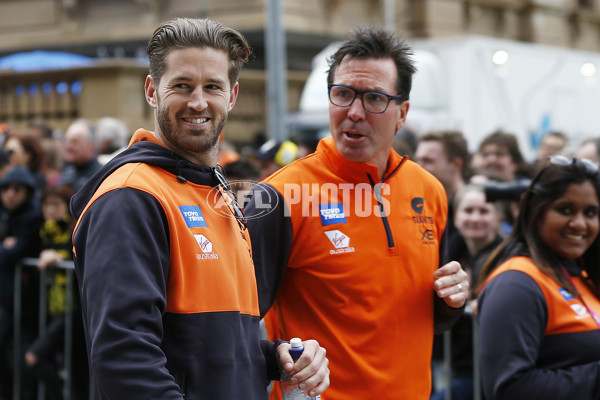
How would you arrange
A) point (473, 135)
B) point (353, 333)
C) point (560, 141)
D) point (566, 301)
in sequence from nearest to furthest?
point (353, 333)
point (566, 301)
point (560, 141)
point (473, 135)

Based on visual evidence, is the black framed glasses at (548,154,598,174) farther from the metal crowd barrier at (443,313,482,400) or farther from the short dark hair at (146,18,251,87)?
the short dark hair at (146,18,251,87)

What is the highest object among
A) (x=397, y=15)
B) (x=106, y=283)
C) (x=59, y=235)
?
(x=397, y=15)

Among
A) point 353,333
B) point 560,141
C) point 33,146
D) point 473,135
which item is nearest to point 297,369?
point 353,333

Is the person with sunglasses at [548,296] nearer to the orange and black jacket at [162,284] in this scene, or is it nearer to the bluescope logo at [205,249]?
the orange and black jacket at [162,284]

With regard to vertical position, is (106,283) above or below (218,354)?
above

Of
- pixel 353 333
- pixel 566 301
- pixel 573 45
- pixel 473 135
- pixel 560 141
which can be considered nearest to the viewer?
pixel 353 333

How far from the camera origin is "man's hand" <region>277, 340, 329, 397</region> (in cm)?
267

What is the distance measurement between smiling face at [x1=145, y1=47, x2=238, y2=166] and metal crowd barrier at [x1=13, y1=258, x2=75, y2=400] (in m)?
4.21

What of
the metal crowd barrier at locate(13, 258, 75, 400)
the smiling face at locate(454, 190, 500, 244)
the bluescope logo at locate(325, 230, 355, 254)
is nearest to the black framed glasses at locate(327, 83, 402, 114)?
the bluescope logo at locate(325, 230, 355, 254)

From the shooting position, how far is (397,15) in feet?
93.0

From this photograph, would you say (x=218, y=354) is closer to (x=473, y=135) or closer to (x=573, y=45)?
(x=473, y=135)

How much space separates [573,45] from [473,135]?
2189cm

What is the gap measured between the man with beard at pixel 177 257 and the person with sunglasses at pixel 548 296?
117 cm

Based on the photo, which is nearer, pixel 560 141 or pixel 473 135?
pixel 560 141
